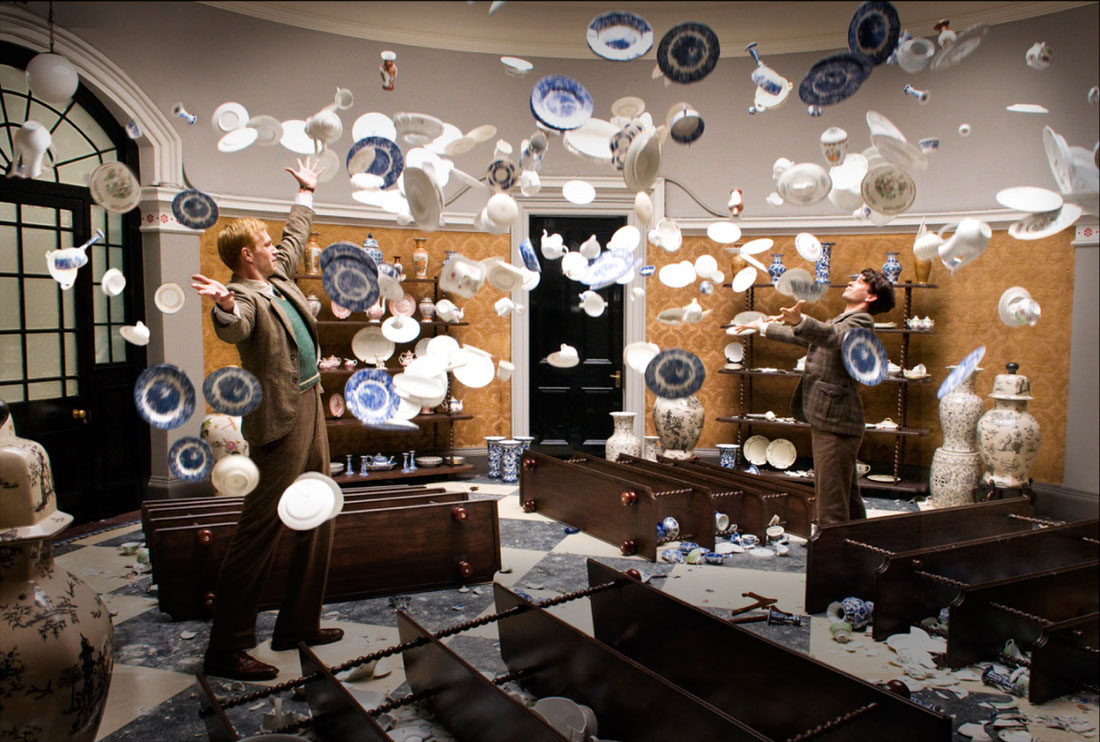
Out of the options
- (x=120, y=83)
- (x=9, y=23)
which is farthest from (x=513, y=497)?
(x=9, y=23)

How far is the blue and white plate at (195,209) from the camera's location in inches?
101

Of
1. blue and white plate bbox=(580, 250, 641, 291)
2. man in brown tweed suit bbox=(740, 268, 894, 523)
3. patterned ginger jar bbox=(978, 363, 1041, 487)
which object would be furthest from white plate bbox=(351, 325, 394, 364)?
patterned ginger jar bbox=(978, 363, 1041, 487)

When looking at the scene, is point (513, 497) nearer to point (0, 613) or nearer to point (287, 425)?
point (287, 425)

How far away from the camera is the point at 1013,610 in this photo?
8.90ft

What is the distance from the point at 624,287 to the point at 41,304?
169 inches

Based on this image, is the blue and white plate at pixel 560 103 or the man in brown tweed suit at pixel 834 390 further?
the man in brown tweed suit at pixel 834 390

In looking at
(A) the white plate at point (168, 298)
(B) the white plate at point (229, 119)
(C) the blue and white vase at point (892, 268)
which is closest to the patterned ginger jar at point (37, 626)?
(A) the white plate at point (168, 298)

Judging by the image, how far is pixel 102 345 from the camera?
16.2 feet

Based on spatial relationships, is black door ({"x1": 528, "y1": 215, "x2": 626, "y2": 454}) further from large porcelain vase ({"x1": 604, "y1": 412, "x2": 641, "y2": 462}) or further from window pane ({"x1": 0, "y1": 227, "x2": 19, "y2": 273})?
window pane ({"x1": 0, "y1": 227, "x2": 19, "y2": 273})

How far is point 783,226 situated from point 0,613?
5.92m

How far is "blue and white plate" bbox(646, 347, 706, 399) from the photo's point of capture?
243 cm

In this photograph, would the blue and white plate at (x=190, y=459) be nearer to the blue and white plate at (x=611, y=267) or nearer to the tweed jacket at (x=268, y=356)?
the tweed jacket at (x=268, y=356)

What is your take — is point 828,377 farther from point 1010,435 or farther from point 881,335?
point 881,335

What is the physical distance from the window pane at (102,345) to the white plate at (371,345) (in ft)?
5.29
